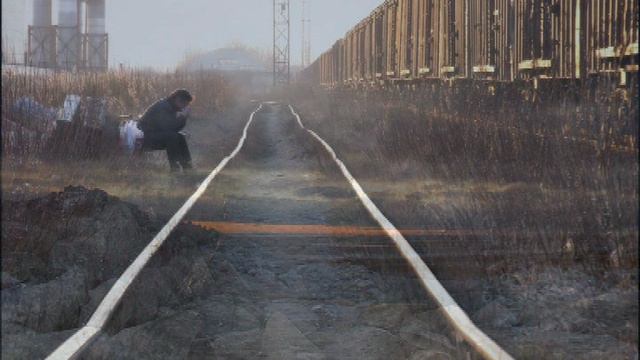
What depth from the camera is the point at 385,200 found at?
29.4ft

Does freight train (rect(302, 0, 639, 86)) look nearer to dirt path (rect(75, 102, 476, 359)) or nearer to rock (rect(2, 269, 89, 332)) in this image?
dirt path (rect(75, 102, 476, 359))

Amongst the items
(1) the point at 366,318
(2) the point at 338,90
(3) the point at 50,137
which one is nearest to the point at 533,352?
(1) the point at 366,318

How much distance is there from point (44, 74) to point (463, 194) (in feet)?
24.9

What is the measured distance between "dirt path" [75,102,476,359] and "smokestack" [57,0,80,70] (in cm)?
4199

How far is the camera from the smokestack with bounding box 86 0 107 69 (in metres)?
49.7

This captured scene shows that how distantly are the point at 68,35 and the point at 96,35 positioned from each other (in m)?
2.63

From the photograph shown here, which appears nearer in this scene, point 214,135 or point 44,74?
point 44,74

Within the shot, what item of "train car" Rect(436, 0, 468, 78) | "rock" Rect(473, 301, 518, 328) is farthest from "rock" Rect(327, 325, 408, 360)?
"train car" Rect(436, 0, 468, 78)

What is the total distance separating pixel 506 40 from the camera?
11.1 m

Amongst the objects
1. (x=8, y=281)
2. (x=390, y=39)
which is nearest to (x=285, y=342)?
(x=8, y=281)

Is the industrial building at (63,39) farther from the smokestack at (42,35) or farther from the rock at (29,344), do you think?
the rock at (29,344)

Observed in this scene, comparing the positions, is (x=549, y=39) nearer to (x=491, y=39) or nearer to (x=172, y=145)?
(x=491, y=39)

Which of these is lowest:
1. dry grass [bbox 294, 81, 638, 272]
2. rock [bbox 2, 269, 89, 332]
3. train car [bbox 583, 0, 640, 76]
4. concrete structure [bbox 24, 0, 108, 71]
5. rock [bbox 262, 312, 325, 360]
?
rock [bbox 262, 312, 325, 360]

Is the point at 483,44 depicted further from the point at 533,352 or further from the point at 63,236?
the point at 533,352
